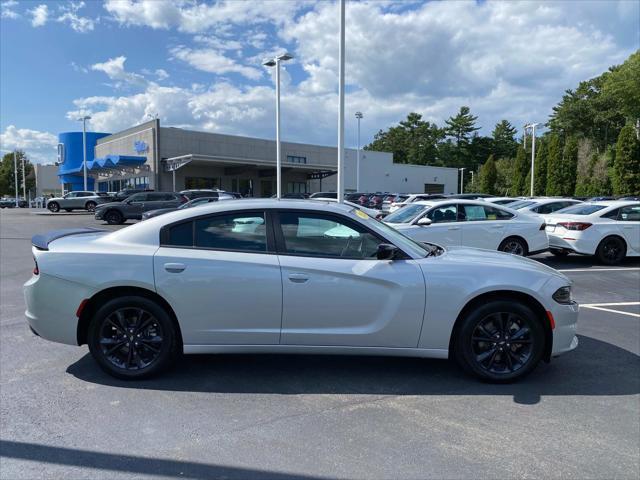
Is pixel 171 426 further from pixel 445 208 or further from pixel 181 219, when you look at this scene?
pixel 445 208

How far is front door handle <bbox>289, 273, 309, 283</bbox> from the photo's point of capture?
3982mm

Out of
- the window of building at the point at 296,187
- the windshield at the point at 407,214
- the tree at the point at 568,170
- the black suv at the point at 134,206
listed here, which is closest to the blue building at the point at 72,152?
the window of building at the point at 296,187

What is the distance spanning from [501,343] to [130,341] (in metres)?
3.22

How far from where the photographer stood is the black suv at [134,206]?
24578mm

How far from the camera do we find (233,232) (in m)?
4.21

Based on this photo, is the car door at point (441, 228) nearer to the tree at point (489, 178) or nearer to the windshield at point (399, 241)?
the windshield at point (399, 241)

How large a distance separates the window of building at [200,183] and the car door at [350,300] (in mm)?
41840

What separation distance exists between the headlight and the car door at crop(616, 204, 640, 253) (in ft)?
27.3

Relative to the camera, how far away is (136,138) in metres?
44.9

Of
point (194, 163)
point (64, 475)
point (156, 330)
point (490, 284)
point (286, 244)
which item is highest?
point (194, 163)

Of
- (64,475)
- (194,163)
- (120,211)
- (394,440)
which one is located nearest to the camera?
(64,475)

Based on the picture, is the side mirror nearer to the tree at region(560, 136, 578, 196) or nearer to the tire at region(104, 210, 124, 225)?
the tire at region(104, 210, 124, 225)

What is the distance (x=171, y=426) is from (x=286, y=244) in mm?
1678

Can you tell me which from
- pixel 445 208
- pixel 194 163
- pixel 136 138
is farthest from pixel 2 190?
pixel 445 208
